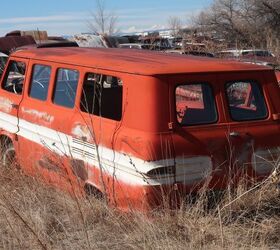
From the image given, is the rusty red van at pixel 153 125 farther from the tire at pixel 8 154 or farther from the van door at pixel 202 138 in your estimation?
the tire at pixel 8 154

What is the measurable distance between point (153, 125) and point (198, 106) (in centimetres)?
95

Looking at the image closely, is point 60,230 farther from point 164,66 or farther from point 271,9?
point 271,9

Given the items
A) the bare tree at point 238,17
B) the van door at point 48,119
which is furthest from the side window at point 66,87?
the bare tree at point 238,17

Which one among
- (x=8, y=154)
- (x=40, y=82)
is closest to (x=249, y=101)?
(x=40, y=82)

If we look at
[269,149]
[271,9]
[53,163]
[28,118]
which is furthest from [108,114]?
[271,9]

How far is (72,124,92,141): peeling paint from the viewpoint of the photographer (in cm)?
500

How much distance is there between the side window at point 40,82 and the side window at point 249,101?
1.97 m

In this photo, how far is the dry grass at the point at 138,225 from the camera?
4.04 metres

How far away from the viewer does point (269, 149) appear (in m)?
4.93

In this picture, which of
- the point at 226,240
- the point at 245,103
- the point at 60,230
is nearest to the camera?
the point at 226,240

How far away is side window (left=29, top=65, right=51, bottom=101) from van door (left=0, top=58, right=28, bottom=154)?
0.20 meters

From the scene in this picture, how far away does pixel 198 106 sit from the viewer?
5277 millimetres

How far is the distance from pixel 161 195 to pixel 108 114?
124cm

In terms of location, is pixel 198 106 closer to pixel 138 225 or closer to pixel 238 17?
pixel 138 225
